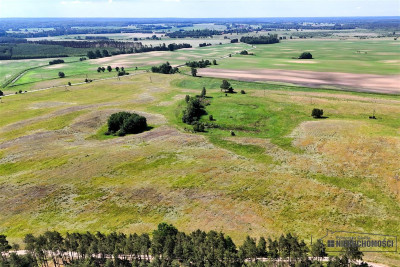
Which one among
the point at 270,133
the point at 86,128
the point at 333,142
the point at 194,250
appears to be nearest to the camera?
the point at 194,250

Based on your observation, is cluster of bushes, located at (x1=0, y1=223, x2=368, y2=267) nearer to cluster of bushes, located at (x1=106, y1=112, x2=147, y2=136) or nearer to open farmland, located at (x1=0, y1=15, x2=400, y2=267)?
open farmland, located at (x1=0, y1=15, x2=400, y2=267)

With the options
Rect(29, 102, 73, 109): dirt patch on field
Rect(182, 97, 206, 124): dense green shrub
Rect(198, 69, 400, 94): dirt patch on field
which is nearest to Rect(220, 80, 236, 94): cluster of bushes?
Rect(198, 69, 400, 94): dirt patch on field

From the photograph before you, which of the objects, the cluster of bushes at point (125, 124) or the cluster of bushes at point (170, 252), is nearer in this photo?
the cluster of bushes at point (170, 252)

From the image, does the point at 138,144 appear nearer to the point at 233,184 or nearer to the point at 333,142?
the point at 233,184

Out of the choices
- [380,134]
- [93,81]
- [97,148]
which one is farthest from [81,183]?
[93,81]

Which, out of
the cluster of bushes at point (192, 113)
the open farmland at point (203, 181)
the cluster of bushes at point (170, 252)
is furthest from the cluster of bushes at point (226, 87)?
the cluster of bushes at point (170, 252)

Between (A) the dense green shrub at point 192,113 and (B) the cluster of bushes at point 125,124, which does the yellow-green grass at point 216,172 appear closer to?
(A) the dense green shrub at point 192,113
